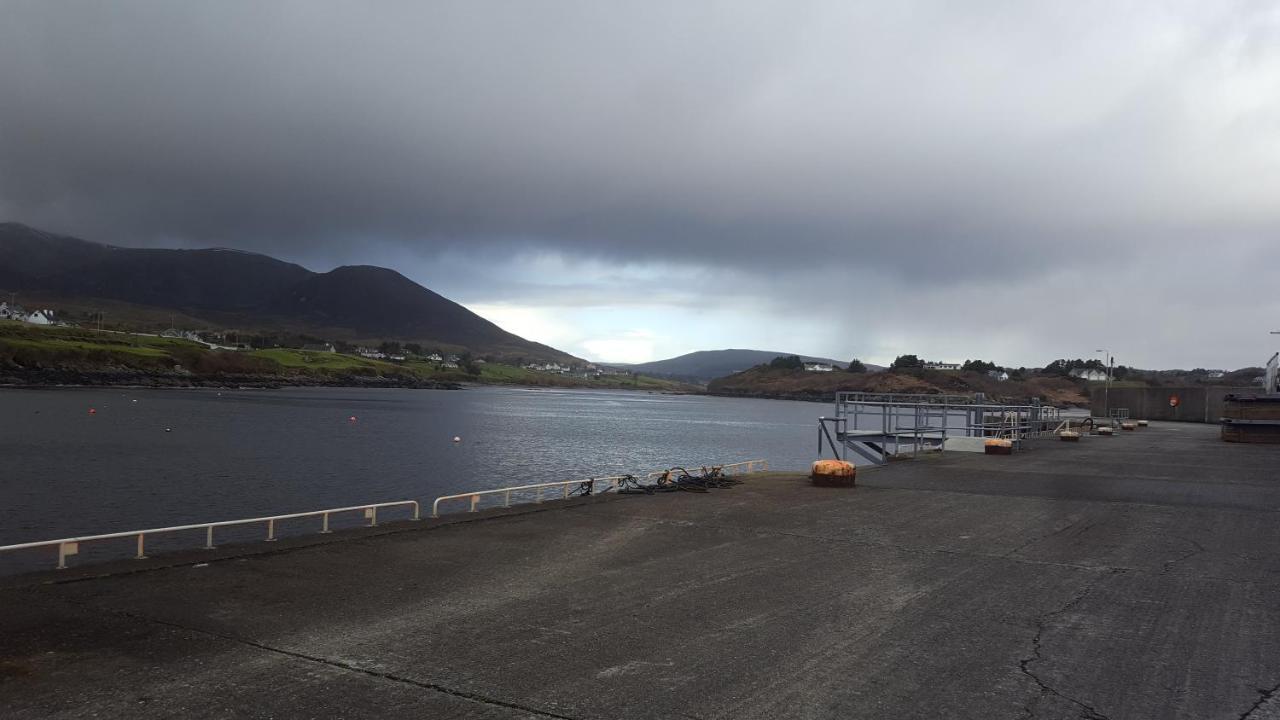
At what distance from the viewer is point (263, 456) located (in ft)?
158

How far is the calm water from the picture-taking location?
3030cm

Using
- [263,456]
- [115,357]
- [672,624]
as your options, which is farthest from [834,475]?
[115,357]

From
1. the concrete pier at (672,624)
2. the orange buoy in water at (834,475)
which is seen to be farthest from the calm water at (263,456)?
the orange buoy in water at (834,475)

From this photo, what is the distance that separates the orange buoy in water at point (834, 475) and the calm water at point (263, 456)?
59.7 ft

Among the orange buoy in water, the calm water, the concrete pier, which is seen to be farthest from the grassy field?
the concrete pier

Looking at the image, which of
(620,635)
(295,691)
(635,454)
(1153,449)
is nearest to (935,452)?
(1153,449)

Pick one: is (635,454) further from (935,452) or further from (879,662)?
(879,662)

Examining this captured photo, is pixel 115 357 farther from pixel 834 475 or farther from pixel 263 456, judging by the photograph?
pixel 834 475

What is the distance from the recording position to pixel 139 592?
9.45 m

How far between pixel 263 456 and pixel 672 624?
46599 mm

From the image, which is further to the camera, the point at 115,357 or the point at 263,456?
the point at 115,357

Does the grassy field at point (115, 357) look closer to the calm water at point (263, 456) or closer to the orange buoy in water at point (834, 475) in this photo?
the calm water at point (263, 456)

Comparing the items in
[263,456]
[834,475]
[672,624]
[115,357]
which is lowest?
[263,456]

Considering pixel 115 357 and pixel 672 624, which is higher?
pixel 115 357
